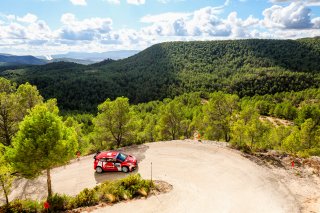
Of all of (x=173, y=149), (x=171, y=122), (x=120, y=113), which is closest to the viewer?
(x=173, y=149)

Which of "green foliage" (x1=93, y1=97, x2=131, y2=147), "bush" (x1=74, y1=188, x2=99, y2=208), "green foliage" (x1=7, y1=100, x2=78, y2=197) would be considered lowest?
"bush" (x1=74, y1=188, x2=99, y2=208)

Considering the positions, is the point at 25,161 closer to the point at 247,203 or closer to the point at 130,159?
the point at 130,159

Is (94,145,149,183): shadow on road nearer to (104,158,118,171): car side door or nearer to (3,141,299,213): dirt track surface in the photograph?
(3,141,299,213): dirt track surface

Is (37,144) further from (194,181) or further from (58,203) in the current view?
(194,181)

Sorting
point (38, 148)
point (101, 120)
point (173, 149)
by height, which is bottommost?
point (173, 149)

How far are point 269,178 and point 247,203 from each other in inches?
203

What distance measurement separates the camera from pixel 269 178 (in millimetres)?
25719

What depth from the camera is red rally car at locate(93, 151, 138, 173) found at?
92.4ft

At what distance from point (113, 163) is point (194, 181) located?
848 cm

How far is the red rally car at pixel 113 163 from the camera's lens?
28.2 m

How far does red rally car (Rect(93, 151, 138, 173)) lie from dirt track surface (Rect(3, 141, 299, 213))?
673 mm

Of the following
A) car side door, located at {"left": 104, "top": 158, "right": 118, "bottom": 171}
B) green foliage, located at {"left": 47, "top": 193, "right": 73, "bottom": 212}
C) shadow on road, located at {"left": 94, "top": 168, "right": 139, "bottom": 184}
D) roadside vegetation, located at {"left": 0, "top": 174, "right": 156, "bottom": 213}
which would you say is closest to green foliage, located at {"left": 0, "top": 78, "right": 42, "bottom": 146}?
shadow on road, located at {"left": 94, "top": 168, "right": 139, "bottom": 184}

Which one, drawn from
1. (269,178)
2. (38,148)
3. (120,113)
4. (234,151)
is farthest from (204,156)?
(38,148)

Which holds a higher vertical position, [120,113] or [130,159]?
[120,113]
